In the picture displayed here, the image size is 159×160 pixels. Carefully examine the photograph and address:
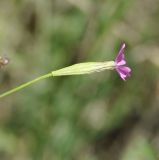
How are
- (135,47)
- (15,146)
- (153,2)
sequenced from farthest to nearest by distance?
(153,2), (135,47), (15,146)

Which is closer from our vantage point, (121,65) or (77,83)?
(121,65)

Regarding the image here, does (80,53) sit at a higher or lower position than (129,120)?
higher

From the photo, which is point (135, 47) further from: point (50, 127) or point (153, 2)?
point (50, 127)

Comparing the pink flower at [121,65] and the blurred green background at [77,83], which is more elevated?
the blurred green background at [77,83]

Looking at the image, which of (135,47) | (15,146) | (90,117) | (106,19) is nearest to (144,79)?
(135,47)

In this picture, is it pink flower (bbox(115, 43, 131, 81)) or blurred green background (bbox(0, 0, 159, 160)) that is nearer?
pink flower (bbox(115, 43, 131, 81))

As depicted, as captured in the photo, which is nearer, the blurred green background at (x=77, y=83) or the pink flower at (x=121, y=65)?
the pink flower at (x=121, y=65)

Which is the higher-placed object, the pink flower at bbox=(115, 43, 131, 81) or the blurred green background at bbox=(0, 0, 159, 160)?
the blurred green background at bbox=(0, 0, 159, 160)

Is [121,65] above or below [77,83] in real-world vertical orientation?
below
